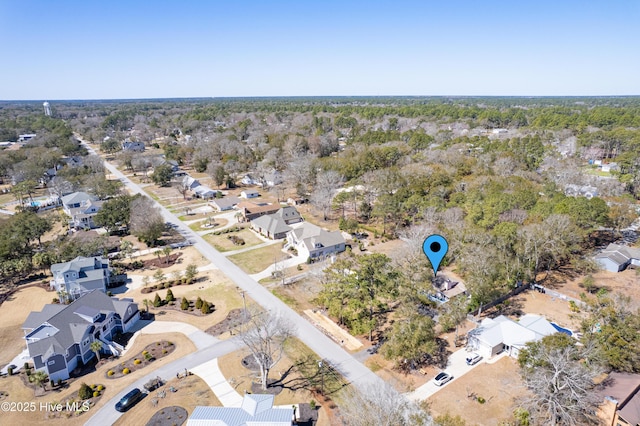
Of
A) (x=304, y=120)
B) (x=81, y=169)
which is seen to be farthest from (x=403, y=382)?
(x=304, y=120)

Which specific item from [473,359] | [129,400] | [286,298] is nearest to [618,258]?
[473,359]

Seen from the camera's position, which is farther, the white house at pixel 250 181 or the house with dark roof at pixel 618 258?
the white house at pixel 250 181

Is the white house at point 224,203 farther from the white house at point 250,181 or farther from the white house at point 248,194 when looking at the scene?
the white house at point 250,181

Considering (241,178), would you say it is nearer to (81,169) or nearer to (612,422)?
(81,169)

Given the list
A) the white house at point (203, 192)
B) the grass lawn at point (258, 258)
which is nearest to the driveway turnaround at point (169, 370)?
the grass lawn at point (258, 258)

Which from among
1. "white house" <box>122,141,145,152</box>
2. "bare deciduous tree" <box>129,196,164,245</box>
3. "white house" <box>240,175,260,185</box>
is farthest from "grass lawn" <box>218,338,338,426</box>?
"white house" <box>122,141,145,152</box>

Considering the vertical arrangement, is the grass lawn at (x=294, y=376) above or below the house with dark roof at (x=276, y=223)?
below
